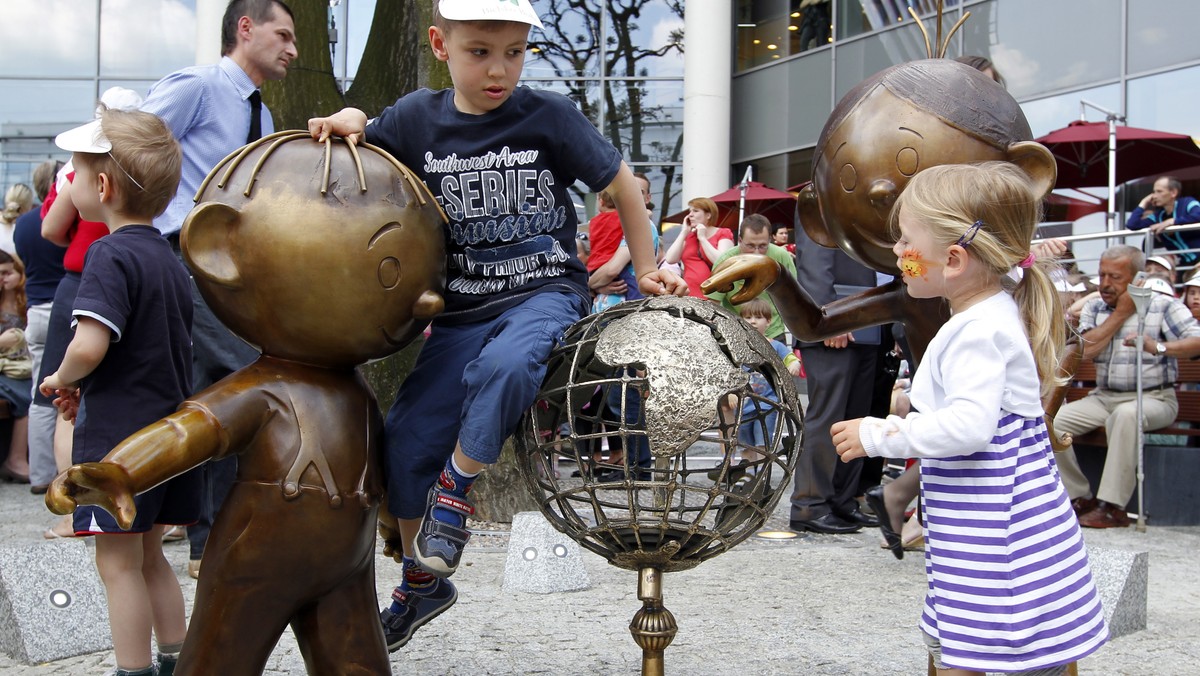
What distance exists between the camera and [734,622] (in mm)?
4625

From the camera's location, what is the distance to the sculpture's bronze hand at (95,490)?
234 cm

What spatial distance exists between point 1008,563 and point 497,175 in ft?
5.47

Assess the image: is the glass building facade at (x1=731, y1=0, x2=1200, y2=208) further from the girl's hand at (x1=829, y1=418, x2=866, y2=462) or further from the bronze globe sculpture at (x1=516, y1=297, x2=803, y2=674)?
the girl's hand at (x1=829, y1=418, x2=866, y2=462)

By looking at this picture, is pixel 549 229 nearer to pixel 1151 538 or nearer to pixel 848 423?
pixel 848 423

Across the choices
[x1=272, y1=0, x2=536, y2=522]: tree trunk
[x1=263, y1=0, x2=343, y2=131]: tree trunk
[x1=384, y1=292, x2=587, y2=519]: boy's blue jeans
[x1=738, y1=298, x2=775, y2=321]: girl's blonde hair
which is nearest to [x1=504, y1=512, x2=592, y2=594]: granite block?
[x1=272, y1=0, x2=536, y2=522]: tree trunk

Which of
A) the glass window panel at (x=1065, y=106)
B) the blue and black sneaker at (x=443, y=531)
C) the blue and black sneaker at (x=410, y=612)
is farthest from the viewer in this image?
the glass window panel at (x=1065, y=106)

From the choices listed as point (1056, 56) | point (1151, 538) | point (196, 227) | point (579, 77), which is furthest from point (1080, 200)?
point (196, 227)

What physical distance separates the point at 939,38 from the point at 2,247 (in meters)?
8.36

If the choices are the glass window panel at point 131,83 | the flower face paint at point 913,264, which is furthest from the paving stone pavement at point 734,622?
the glass window panel at point 131,83

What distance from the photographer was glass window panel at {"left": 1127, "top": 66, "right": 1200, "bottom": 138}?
11734 mm

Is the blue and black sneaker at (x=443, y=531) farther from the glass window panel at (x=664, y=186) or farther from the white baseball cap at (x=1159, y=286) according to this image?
the glass window panel at (x=664, y=186)

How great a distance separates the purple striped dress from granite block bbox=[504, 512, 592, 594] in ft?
8.54

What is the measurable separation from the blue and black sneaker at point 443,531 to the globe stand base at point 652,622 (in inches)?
19.8

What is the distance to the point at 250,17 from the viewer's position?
4.82 metres
